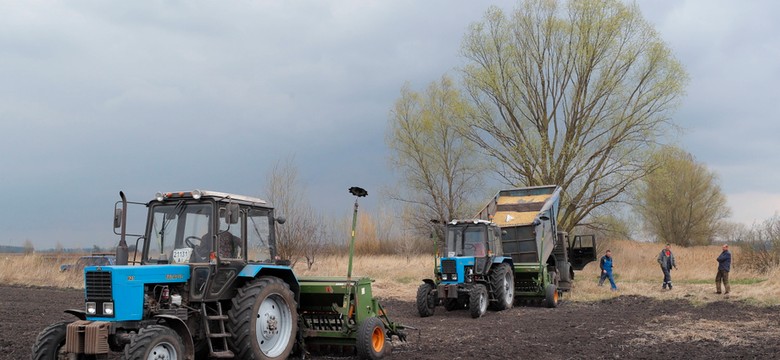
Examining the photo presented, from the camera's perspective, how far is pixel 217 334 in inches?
295

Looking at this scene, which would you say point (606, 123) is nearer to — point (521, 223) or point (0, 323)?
point (521, 223)

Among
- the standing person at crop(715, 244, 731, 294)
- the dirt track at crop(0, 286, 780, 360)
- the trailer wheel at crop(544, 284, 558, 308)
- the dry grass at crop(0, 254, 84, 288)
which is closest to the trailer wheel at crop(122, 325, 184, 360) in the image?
the dirt track at crop(0, 286, 780, 360)

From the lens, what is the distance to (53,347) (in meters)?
6.88

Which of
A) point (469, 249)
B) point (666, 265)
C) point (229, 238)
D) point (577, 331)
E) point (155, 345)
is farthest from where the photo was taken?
point (666, 265)

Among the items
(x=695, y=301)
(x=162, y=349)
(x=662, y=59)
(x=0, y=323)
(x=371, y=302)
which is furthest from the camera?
(x=662, y=59)

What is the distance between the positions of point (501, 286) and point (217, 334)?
985cm

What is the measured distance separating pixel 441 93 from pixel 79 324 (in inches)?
1068

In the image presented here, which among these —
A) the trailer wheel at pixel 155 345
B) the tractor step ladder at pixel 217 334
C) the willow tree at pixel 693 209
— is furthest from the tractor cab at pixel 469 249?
the willow tree at pixel 693 209

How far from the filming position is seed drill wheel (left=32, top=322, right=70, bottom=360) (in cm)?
685

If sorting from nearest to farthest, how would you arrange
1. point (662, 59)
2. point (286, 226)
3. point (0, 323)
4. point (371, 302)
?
point (371, 302) < point (0, 323) < point (286, 226) < point (662, 59)

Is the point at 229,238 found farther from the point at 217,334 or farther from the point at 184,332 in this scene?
the point at 184,332

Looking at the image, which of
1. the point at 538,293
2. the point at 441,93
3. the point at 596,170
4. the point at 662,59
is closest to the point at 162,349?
the point at 538,293

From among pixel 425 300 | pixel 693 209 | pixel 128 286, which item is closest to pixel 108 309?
pixel 128 286

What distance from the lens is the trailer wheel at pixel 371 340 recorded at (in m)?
8.50
